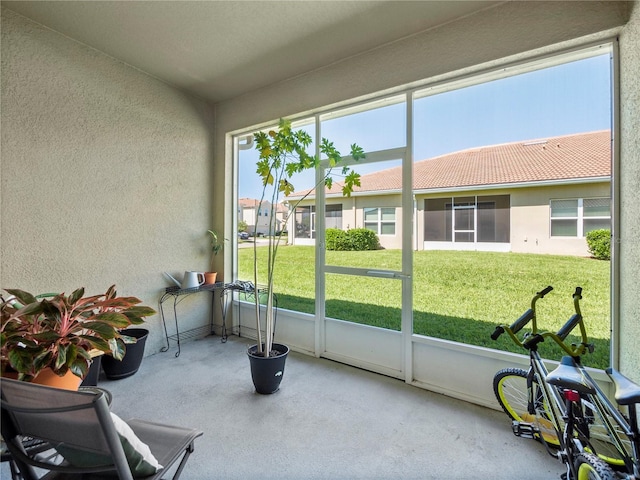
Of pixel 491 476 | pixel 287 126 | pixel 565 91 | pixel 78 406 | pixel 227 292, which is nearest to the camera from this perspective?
pixel 78 406

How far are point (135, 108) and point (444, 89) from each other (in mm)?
3180

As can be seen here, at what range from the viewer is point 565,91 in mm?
2277

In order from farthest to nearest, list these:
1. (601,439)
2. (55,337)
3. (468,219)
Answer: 1. (468,219)
2. (601,439)
3. (55,337)

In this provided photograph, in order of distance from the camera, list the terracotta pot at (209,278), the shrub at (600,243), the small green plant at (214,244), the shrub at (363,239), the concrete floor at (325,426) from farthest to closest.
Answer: the small green plant at (214,244) < the terracotta pot at (209,278) < the shrub at (363,239) < the shrub at (600,243) < the concrete floor at (325,426)

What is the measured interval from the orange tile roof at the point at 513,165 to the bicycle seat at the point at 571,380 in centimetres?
149

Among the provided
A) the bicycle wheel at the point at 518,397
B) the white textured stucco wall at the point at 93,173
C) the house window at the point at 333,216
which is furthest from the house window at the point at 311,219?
the bicycle wheel at the point at 518,397

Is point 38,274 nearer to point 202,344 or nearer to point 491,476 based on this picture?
point 202,344

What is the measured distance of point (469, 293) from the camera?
9.61ft

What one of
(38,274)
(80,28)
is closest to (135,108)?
(80,28)

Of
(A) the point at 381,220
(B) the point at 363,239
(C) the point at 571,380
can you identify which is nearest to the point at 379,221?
(A) the point at 381,220

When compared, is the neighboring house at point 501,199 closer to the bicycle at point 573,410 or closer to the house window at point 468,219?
the house window at point 468,219

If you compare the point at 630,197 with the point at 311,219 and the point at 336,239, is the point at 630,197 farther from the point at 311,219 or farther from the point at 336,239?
the point at 311,219

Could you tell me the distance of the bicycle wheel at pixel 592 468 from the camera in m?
1.26

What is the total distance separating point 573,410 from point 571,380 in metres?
0.24
